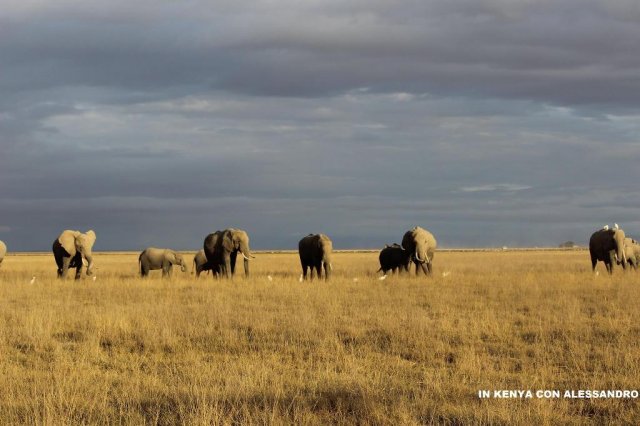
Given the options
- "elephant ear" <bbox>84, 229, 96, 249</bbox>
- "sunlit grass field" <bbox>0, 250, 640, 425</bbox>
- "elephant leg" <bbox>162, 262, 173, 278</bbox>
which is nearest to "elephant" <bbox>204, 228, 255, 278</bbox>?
"elephant leg" <bbox>162, 262, 173, 278</bbox>

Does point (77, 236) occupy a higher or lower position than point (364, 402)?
higher

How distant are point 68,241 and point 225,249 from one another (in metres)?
7.30

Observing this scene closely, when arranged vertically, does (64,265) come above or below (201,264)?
above

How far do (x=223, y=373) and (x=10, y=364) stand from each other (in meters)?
3.71

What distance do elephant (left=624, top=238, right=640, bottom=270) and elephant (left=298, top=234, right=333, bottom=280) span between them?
14785 mm

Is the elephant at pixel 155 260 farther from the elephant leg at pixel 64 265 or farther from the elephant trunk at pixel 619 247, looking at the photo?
the elephant trunk at pixel 619 247

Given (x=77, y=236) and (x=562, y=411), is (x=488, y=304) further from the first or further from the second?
(x=77, y=236)

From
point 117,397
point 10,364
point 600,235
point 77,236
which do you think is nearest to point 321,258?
point 77,236

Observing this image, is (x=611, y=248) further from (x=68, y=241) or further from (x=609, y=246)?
(x=68, y=241)

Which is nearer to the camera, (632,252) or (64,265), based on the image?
(64,265)

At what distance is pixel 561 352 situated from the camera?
1252 cm

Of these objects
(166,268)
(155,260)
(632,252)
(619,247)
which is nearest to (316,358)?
(166,268)

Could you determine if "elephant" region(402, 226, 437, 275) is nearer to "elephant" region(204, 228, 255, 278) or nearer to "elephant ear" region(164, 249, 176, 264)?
"elephant" region(204, 228, 255, 278)

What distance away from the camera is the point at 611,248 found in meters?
34.8
